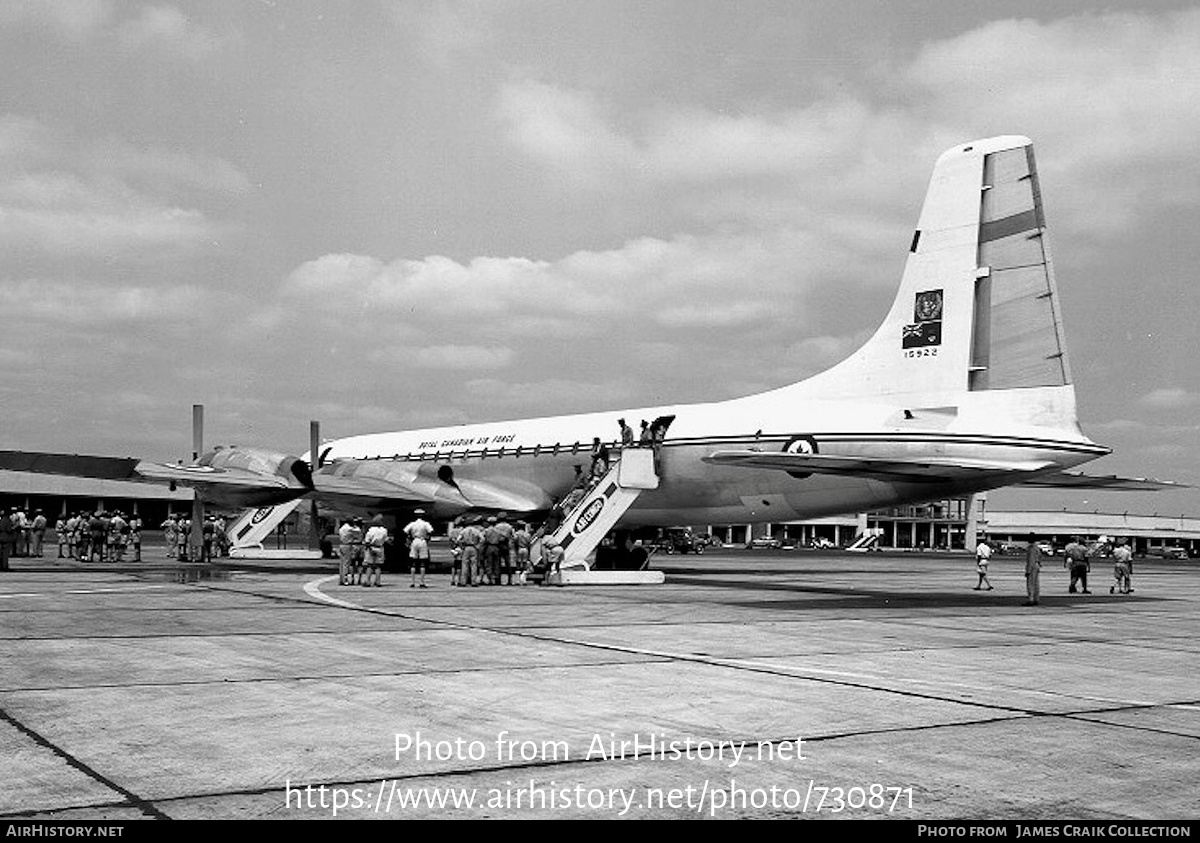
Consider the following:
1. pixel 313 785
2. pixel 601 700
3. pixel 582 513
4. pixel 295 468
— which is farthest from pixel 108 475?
pixel 313 785

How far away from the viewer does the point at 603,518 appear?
25875mm

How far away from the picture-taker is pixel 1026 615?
1881 cm

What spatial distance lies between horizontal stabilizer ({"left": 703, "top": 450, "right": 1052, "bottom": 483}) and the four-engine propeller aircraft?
0.11ft

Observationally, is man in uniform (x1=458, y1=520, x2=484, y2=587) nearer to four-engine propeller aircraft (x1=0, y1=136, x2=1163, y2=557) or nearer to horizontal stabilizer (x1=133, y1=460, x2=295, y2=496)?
four-engine propeller aircraft (x1=0, y1=136, x2=1163, y2=557)

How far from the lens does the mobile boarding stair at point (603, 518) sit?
2517 centimetres

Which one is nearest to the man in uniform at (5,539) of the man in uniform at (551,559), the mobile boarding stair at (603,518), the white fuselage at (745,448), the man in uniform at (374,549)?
the white fuselage at (745,448)

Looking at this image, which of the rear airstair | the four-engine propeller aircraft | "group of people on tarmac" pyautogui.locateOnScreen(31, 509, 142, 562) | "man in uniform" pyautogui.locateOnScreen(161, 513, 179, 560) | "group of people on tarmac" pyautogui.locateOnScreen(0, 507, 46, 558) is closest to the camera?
the four-engine propeller aircraft

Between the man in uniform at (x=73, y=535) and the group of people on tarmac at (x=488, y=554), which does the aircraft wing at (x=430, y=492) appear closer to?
the group of people on tarmac at (x=488, y=554)

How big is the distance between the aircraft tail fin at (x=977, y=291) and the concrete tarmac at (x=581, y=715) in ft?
19.6

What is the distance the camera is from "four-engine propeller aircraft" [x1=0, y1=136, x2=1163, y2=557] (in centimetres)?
2102

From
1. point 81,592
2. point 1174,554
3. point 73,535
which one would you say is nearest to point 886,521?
point 1174,554

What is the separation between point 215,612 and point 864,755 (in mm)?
11112

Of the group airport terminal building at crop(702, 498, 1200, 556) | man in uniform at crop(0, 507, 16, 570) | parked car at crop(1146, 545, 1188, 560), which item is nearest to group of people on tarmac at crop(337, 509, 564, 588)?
man in uniform at crop(0, 507, 16, 570)

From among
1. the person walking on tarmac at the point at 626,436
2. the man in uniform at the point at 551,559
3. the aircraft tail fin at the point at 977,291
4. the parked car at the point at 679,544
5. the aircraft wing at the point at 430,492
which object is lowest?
the parked car at the point at 679,544
